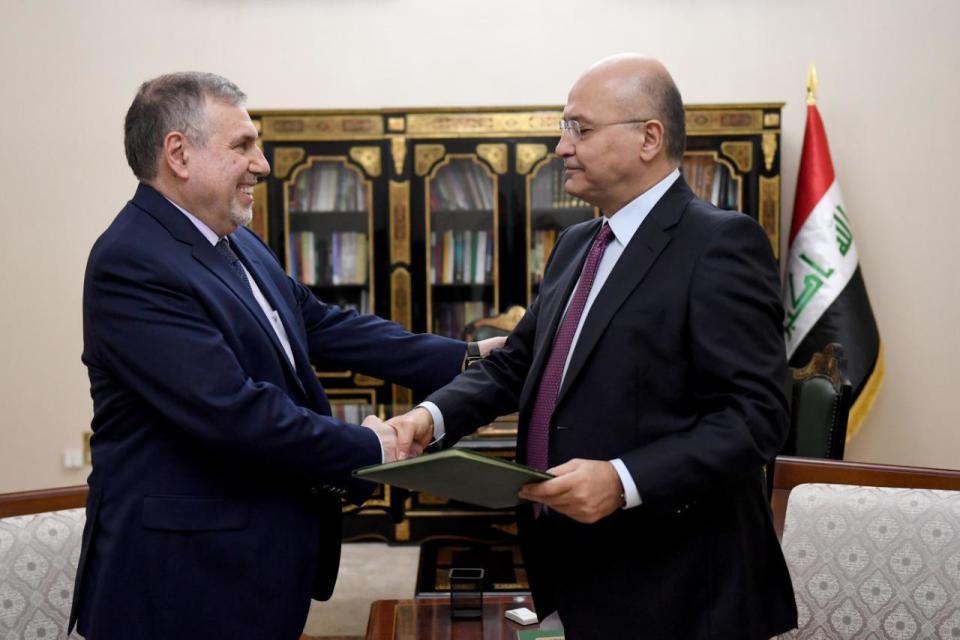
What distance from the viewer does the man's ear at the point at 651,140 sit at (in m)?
1.57

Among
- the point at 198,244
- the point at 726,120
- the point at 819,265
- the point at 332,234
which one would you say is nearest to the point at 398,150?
the point at 332,234

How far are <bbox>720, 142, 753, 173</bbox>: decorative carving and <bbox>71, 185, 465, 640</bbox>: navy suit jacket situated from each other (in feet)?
10.4

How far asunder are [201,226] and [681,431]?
94 cm

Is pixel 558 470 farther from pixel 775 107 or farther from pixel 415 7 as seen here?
pixel 415 7

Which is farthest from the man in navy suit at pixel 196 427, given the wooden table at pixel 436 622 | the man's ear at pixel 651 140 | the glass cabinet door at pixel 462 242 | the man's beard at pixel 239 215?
the glass cabinet door at pixel 462 242

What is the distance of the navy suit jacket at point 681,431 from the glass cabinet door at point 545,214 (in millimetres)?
3021

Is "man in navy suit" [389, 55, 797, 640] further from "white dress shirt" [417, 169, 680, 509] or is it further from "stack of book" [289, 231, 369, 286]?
"stack of book" [289, 231, 369, 286]

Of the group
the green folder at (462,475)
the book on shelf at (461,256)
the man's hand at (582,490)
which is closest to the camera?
the green folder at (462,475)

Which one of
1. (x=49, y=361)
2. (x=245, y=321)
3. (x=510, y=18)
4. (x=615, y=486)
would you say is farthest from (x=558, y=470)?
(x=49, y=361)

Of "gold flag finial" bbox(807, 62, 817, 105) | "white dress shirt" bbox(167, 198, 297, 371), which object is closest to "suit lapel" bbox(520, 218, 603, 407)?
"white dress shirt" bbox(167, 198, 297, 371)

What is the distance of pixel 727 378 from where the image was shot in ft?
4.48

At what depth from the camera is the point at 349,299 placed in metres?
4.61

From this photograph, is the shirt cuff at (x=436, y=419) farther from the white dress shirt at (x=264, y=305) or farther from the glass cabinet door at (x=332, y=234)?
the glass cabinet door at (x=332, y=234)

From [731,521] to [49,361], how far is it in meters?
4.34
